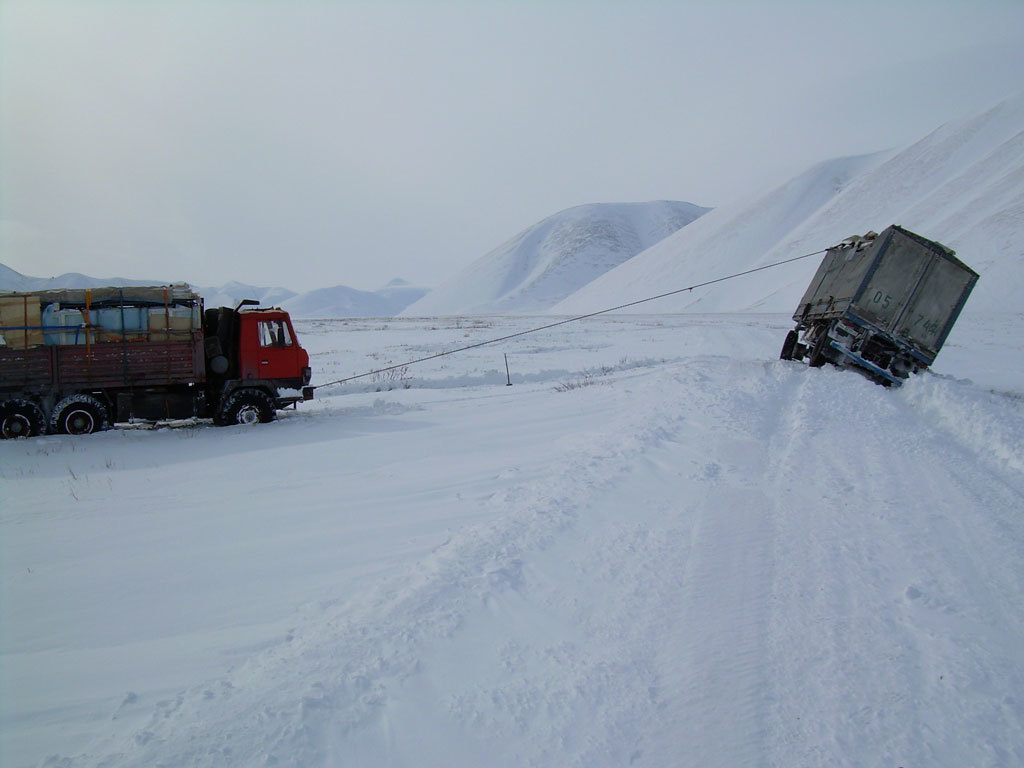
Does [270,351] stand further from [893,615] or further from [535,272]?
[535,272]

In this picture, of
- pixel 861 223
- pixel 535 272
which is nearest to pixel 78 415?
pixel 861 223

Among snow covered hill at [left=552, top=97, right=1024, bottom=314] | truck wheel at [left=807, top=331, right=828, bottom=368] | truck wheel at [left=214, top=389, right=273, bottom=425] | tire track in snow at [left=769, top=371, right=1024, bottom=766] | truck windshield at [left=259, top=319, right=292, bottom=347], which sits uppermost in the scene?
snow covered hill at [left=552, top=97, right=1024, bottom=314]

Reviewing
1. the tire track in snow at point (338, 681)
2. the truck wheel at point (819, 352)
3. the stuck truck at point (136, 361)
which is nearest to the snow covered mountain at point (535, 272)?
the truck wheel at point (819, 352)

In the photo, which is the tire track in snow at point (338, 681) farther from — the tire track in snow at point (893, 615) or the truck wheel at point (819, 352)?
the truck wheel at point (819, 352)

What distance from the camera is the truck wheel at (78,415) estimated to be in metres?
11.2

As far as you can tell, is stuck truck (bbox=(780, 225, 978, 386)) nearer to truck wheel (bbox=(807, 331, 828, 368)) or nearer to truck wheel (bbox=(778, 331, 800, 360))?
truck wheel (bbox=(807, 331, 828, 368))

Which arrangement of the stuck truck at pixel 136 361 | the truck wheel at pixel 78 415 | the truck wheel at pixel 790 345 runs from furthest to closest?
the truck wheel at pixel 790 345, the truck wheel at pixel 78 415, the stuck truck at pixel 136 361

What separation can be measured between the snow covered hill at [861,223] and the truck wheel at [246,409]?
53621 mm

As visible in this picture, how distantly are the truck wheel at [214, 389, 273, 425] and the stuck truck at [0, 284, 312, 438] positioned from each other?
0.07 ft

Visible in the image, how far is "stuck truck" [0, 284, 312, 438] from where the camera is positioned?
1101cm

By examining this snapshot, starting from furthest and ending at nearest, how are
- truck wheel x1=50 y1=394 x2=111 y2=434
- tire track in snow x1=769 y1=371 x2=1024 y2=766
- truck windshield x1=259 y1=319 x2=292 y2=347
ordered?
truck windshield x1=259 y1=319 x2=292 y2=347 → truck wheel x1=50 y1=394 x2=111 y2=434 → tire track in snow x1=769 y1=371 x2=1024 y2=766

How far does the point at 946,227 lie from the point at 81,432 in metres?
75.4

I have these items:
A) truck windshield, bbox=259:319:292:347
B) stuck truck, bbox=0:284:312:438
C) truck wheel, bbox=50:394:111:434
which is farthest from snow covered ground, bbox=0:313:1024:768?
truck windshield, bbox=259:319:292:347

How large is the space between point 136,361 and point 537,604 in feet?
37.1
